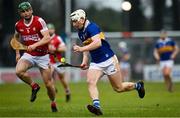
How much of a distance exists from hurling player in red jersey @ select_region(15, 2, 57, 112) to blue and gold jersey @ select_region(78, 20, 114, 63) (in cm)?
131

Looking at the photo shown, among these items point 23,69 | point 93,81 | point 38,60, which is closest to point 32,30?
point 38,60

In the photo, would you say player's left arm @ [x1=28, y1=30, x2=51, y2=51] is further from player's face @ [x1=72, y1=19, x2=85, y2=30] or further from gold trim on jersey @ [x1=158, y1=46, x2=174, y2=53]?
gold trim on jersey @ [x1=158, y1=46, x2=174, y2=53]

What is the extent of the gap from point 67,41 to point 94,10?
4626 millimetres

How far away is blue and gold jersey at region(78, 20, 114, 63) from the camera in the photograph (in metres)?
17.8

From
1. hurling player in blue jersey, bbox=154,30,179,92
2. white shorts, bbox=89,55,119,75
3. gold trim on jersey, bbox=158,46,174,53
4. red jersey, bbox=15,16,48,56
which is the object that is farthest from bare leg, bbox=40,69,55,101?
gold trim on jersey, bbox=158,46,174,53

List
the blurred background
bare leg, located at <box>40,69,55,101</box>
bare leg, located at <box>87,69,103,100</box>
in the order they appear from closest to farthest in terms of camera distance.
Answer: bare leg, located at <box>87,69,103,100</box>, bare leg, located at <box>40,69,55,101</box>, the blurred background

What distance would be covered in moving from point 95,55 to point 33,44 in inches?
67.9

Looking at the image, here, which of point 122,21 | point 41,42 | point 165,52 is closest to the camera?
point 41,42

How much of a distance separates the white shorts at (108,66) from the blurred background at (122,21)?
1047 inches

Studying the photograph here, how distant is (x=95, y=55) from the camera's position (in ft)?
59.4

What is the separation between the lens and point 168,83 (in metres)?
31.6

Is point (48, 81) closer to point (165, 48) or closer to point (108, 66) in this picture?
point (108, 66)

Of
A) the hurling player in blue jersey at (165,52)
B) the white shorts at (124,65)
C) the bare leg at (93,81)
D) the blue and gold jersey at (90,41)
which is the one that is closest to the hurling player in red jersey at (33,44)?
the blue and gold jersey at (90,41)

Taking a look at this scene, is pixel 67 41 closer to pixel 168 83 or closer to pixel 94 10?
pixel 94 10
